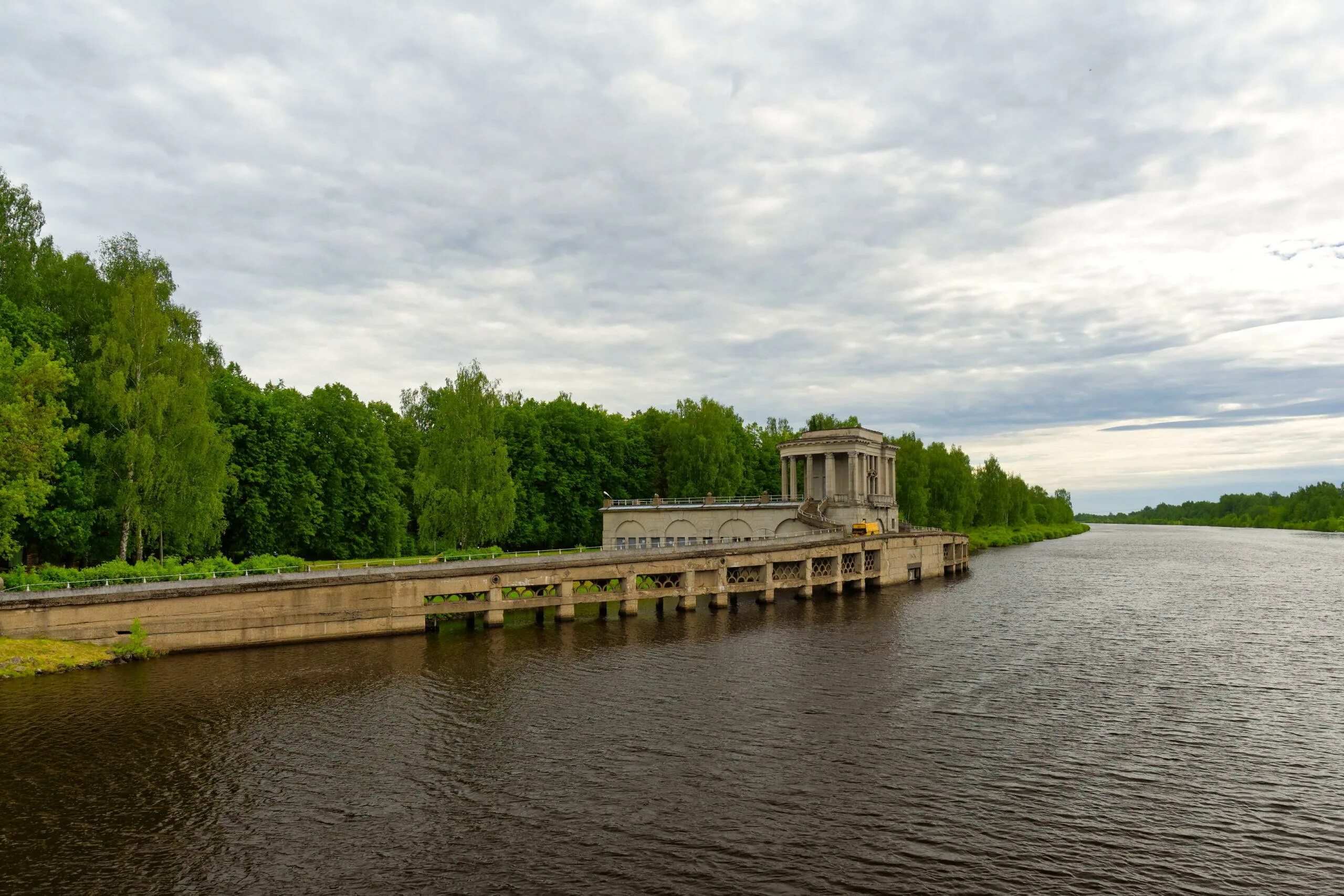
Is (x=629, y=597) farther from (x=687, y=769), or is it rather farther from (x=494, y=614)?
(x=687, y=769)

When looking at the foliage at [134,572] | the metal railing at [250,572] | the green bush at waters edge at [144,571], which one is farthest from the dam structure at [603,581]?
the green bush at waters edge at [144,571]

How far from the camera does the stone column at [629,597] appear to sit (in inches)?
2569

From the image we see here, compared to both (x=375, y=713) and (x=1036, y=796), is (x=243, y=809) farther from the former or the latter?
(x=1036, y=796)

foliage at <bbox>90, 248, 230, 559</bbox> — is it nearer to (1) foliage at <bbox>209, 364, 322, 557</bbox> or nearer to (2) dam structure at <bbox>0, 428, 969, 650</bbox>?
(2) dam structure at <bbox>0, 428, 969, 650</bbox>

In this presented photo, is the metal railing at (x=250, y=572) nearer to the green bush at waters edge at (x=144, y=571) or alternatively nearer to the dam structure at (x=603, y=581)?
the green bush at waters edge at (x=144, y=571)

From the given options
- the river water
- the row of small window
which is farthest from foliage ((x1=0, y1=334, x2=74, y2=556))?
the row of small window

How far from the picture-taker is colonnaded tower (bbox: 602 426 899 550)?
10106 cm

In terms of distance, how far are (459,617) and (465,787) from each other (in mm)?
38269

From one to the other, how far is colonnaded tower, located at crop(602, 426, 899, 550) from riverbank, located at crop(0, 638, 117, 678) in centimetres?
6349

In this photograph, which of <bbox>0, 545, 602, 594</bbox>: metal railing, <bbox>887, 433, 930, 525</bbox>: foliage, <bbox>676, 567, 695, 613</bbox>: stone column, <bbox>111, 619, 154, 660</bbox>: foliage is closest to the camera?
<bbox>111, 619, 154, 660</bbox>: foliage

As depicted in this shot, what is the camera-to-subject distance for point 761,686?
4166 cm

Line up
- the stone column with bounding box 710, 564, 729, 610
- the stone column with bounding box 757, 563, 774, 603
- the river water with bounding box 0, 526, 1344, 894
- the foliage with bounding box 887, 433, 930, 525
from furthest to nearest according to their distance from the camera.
→ the foliage with bounding box 887, 433, 930, 525 < the stone column with bounding box 757, 563, 774, 603 < the stone column with bounding box 710, 564, 729, 610 < the river water with bounding box 0, 526, 1344, 894

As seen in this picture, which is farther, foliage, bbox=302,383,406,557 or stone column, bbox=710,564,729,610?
foliage, bbox=302,383,406,557

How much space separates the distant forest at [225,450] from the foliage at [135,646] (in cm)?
1103
